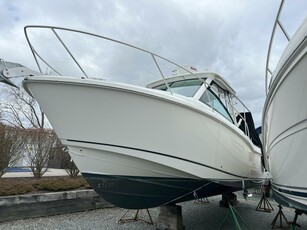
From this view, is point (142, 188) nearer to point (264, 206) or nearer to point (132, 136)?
point (132, 136)

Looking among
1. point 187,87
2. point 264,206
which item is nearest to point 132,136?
point 187,87

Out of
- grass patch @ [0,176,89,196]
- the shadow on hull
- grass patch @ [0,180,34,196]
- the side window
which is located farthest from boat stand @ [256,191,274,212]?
grass patch @ [0,180,34,196]

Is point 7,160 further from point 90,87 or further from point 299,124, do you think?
point 299,124

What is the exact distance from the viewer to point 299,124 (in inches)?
111

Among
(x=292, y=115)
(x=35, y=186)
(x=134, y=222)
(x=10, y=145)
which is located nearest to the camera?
(x=292, y=115)

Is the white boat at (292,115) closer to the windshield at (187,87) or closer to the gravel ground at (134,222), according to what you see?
the windshield at (187,87)

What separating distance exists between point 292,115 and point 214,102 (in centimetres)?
244

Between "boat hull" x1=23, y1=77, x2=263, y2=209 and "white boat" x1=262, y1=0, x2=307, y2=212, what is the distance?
113 cm

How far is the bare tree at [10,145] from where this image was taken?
7.70 m

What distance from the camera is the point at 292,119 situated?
2977 millimetres

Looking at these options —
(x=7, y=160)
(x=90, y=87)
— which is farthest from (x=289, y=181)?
(x=7, y=160)

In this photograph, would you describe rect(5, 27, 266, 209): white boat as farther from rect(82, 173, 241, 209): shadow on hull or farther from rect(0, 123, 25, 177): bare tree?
rect(0, 123, 25, 177): bare tree

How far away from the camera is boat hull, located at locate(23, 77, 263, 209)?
3855 mm

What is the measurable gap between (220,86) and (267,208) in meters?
5.09
